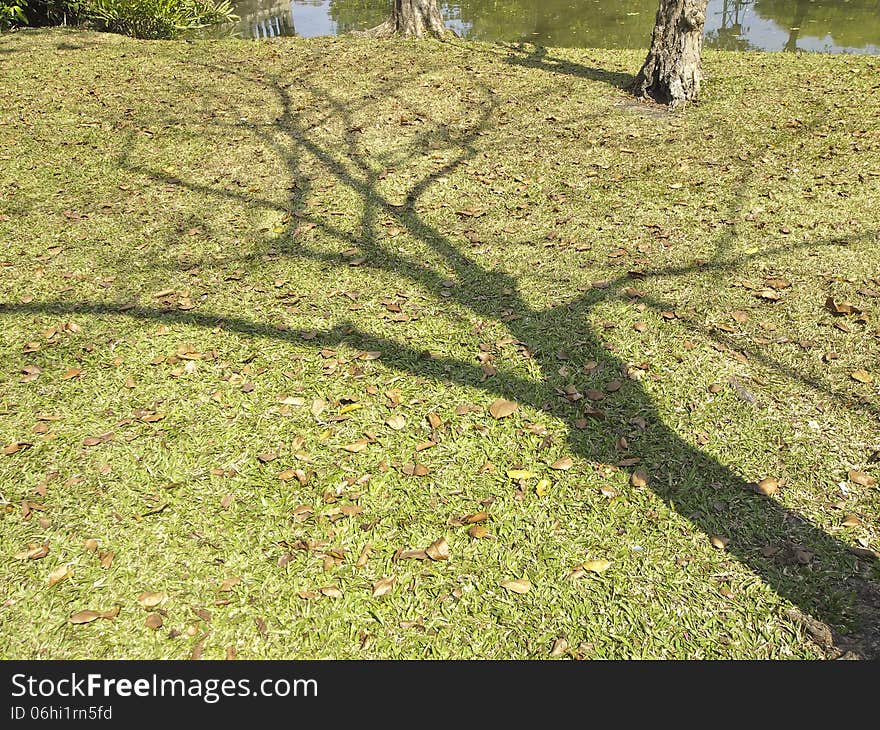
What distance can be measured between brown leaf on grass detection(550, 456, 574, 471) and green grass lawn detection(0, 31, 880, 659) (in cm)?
5

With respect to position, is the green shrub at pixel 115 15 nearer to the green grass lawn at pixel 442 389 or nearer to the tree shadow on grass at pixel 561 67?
the green grass lawn at pixel 442 389

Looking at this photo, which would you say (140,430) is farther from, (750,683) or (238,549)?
(750,683)

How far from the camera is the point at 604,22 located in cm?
1734

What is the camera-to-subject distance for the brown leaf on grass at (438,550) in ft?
10.9

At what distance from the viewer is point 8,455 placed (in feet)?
12.7

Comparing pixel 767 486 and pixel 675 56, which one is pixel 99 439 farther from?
pixel 675 56

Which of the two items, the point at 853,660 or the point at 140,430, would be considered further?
the point at 140,430

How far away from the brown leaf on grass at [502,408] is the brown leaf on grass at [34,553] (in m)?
2.58

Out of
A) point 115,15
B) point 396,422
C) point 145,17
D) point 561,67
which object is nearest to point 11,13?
point 115,15

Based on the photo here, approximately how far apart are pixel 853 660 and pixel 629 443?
1.51 meters

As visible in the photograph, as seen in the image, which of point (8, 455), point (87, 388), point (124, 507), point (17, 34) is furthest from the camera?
A: point (17, 34)

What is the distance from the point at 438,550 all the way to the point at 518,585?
0.44 m

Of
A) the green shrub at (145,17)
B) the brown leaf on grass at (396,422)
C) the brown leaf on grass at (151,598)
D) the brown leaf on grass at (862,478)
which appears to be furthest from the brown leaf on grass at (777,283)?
the green shrub at (145,17)

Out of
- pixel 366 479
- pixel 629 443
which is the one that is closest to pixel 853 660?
pixel 629 443
